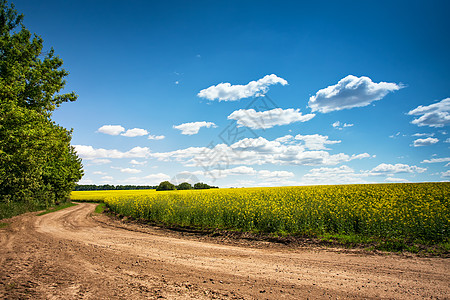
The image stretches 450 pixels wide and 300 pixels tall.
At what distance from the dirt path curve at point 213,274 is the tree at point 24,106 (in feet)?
34.3

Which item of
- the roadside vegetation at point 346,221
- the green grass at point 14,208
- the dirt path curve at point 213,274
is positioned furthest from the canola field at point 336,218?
the green grass at point 14,208

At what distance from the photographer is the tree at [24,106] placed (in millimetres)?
15789

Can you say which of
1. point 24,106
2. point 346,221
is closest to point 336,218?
point 346,221

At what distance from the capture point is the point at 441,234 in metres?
9.14

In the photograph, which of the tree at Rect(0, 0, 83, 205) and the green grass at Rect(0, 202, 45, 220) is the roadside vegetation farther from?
the green grass at Rect(0, 202, 45, 220)

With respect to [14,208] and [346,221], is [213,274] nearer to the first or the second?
[346,221]

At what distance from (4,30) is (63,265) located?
76.6 feet

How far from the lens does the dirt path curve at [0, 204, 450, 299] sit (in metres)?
4.75

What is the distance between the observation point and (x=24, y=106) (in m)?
19.0

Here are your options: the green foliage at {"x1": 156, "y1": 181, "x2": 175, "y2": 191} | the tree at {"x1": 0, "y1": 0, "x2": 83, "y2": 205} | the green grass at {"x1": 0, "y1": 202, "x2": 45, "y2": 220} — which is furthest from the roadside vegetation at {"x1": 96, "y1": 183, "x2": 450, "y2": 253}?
the green foliage at {"x1": 156, "y1": 181, "x2": 175, "y2": 191}

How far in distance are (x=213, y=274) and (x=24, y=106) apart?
22164mm

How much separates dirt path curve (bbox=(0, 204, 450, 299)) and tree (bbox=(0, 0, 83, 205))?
1045 cm

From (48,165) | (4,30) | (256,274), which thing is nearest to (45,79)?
(4,30)

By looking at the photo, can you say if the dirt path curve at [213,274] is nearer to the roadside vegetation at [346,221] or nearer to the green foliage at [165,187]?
the roadside vegetation at [346,221]
